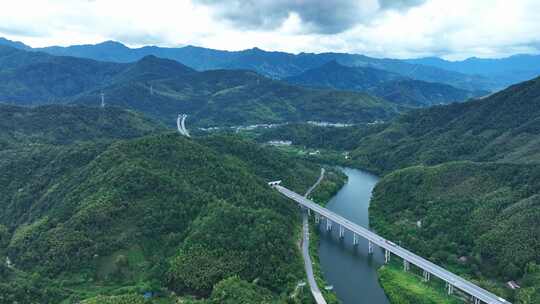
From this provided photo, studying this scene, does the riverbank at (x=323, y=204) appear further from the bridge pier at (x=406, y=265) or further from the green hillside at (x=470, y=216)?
the bridge pier at (x=406, y=265)

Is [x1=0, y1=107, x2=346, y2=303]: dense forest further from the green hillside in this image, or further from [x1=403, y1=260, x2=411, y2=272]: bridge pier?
the green hillside

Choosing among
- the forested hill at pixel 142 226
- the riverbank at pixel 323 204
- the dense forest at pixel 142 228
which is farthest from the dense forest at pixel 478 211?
the dense forest at pixel 142 228

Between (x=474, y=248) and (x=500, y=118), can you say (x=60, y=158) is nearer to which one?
(x=474, y=248)

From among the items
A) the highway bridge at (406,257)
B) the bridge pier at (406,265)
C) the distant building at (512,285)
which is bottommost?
the bridge pier at (406,265)

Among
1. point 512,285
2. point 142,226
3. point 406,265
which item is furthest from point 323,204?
point 512,285

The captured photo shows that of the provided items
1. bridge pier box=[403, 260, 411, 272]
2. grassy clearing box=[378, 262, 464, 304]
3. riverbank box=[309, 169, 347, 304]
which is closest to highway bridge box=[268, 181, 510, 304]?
bridge pier box=[403, 260, 411, 272]

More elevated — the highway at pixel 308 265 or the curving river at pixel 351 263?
→ the highway at pixel 308 265

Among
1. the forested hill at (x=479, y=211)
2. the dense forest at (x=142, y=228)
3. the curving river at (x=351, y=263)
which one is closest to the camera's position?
the dense forest at (x=142, y=228)
